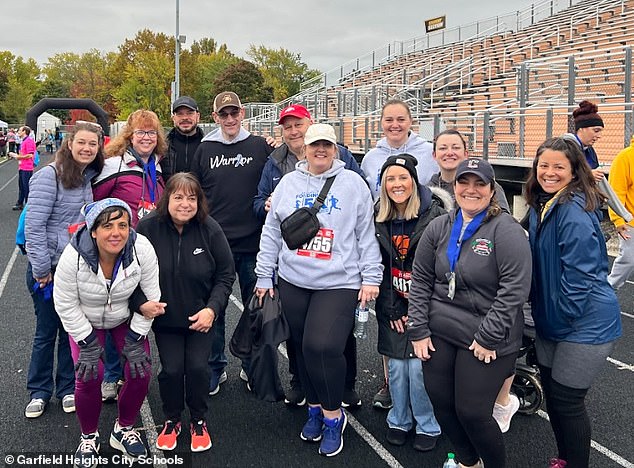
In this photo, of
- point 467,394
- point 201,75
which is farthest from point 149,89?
point 467,394

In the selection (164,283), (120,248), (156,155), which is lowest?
(164,283)

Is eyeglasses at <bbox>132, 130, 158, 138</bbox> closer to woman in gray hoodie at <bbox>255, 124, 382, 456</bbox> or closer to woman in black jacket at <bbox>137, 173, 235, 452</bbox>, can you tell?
woman in black jacket at <bbox>137, 173, 235, 452</bbox>

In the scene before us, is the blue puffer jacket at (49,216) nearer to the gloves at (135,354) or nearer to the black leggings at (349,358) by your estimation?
the gloves at (135,354)

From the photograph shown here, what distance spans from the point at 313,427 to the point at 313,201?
1439mm

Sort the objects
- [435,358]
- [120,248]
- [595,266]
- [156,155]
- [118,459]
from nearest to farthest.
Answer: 1. [595,266]
2. [435,358]
3. [120,248]
4. [118,459]
5. [156,155]

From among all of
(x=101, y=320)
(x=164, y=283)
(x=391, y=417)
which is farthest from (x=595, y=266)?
(x=101, y=320)

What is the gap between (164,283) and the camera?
355cm

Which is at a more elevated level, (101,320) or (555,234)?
(555,234)

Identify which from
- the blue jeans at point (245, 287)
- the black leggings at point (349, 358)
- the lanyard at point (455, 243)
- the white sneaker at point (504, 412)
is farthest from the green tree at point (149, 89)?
the lanyard at point (455, 243)

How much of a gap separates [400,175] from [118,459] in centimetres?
237

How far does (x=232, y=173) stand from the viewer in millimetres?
4332

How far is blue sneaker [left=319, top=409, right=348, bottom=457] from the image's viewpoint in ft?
11.7

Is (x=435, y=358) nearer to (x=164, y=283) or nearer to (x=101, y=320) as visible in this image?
(x=164, y=283)

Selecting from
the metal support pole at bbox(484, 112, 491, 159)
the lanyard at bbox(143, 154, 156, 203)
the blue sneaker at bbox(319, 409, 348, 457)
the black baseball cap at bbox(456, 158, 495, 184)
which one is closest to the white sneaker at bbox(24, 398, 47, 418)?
the lanyard at bbox(143, 154, 156, 203)
